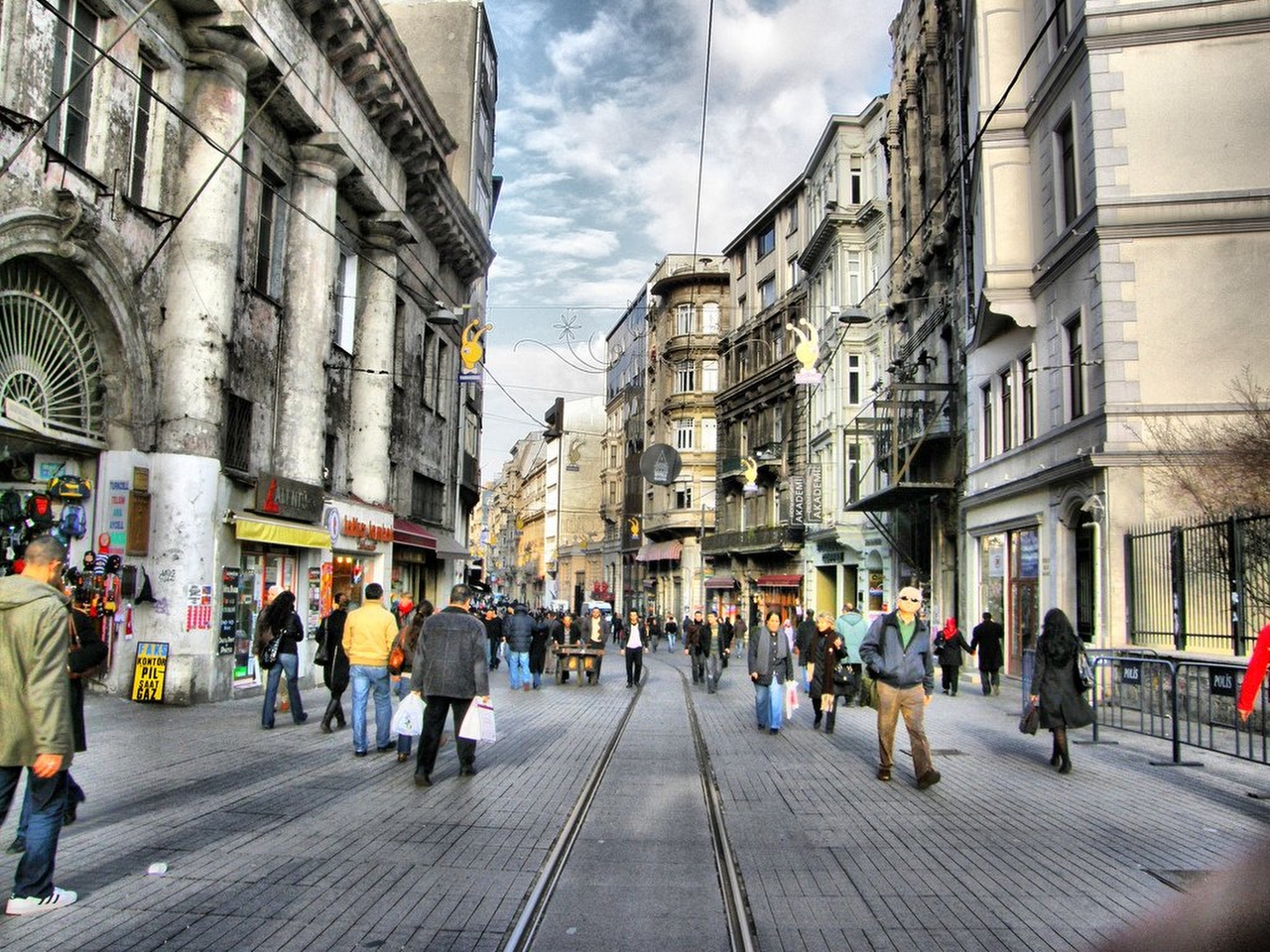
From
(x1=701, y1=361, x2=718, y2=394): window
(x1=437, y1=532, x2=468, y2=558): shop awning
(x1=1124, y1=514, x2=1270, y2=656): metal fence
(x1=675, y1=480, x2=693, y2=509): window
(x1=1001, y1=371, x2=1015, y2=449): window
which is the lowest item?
(x1=1124, y1=514, x2=1270, y2=656): metal fence

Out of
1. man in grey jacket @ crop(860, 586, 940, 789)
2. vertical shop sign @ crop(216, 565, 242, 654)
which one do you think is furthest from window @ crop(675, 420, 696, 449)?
man in grey jacket @ crop(860, 586, 940, 789)

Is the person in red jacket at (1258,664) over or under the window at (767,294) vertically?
under

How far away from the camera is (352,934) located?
16.9 feet

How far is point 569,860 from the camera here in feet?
22.5

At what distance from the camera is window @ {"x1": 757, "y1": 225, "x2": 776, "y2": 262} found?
53062 millimetres

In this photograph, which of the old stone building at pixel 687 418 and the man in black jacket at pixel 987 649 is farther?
the old stone building at pixel 687 418

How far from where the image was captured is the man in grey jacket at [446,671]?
31.3ft

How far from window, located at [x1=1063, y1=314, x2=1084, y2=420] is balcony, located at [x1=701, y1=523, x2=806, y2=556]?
81.7ft

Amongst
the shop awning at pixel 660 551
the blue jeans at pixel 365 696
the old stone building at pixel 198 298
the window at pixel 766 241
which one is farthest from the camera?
the shop awning at pixel 660 551

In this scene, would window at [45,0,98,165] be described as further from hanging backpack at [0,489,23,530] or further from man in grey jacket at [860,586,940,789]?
man in grey jacket at [860,586,940,789]

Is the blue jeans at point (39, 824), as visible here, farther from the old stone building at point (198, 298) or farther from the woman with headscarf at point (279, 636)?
the old stone building at point (198, 298)

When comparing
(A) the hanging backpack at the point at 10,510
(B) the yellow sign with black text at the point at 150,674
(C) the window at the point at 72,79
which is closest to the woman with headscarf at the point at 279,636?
(B) the yellow sign with black text at the point at 150,674

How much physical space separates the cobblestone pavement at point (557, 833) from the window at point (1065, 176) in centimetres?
1154

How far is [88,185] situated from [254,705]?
7.57 m
